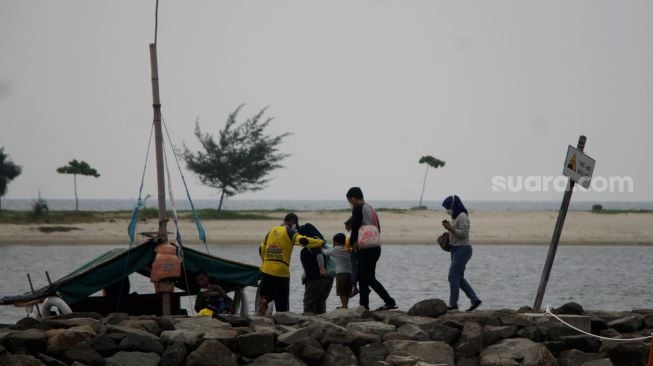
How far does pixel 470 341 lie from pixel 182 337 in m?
3.44

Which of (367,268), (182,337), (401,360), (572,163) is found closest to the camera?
(182,337)

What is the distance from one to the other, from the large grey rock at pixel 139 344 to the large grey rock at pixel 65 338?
0.39m

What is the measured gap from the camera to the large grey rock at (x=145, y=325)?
41.5 ft

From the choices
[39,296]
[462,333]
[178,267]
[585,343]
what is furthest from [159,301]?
[585,343]

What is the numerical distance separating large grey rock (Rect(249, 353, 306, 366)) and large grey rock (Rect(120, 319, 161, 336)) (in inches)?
50.2

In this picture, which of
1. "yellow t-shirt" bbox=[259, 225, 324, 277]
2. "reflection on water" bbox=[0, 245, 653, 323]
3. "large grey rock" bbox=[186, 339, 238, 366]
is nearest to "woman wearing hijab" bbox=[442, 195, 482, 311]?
"yellow t-shirt" bbox=[259, 225, 324, 277]

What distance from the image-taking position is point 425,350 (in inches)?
500

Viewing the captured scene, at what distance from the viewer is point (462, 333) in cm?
1312

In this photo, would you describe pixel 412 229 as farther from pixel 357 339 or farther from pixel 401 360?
pixel 401 360

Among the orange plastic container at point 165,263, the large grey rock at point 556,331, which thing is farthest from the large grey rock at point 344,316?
the orange plastic container at point 165,263

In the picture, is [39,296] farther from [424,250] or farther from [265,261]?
[424,250]

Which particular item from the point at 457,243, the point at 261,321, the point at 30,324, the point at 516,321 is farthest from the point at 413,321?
the point at 30,324

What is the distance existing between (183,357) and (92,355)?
1004 mm

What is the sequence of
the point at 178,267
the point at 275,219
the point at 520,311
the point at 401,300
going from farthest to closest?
the point at 275,219 < the point at 401,300 < the point at 178,267 < the point at 520,311
